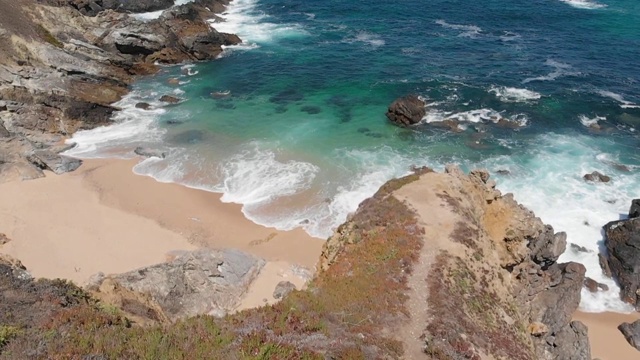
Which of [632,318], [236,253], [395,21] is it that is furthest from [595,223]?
[395,21]

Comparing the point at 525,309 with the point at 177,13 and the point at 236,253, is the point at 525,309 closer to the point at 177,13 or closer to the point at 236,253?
the point at 236,253

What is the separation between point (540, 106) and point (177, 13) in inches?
2004

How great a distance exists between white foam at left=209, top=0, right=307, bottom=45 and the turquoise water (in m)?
0.54

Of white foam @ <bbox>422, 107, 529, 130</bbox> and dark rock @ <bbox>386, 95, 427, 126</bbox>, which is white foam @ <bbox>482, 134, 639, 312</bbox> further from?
dark rock @ <bbox>386, 95, 427, 126</bbox>

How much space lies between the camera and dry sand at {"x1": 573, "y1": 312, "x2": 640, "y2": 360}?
1094 inches

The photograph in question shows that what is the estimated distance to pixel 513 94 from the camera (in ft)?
180

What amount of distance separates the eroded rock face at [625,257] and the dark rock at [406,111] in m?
21.1

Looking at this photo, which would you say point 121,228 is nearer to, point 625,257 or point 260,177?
point 260,177

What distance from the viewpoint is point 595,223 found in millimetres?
36875

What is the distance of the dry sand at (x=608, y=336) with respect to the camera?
27.8 meters

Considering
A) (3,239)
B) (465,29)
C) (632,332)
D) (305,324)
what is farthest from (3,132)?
(465,29)

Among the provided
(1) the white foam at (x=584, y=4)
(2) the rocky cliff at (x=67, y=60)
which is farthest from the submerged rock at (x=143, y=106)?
(1) the white foam at (x=584, y=4)

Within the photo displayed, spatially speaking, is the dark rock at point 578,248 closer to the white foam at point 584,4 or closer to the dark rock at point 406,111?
the dark rock at point 406,111

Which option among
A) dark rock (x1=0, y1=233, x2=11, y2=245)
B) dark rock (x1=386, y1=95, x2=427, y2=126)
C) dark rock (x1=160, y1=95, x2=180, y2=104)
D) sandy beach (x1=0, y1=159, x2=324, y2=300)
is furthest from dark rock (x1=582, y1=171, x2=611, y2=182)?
dark rock (x1=0, y1=233, x2=11, y2=245)
